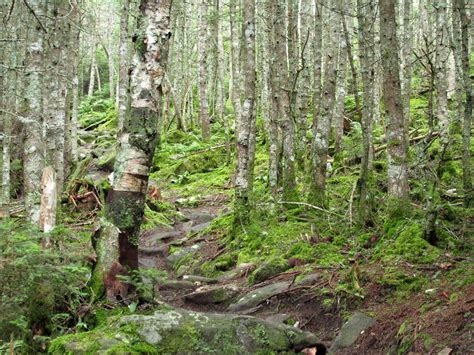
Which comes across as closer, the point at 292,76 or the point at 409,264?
the point at 409,264

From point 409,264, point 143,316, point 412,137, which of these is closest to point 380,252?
point 409,264

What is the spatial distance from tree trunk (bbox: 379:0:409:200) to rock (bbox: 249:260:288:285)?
2026mm

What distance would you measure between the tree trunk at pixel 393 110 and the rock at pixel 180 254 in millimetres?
4449

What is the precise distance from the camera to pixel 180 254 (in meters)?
9.83

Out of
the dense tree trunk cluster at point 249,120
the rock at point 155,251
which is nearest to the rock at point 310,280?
the dense tree trunk cluster at point 249,120

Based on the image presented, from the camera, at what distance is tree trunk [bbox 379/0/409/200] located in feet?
22.9

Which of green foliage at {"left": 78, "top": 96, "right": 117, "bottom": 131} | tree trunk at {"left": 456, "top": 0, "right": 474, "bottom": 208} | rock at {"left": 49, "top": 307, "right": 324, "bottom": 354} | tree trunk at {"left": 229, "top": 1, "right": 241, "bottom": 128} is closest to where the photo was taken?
rock at {"left": 49, "top": 307, "right": 324, "bottom": 354}

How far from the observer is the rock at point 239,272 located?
7.78 metres

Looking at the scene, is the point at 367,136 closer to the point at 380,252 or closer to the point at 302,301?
the point at 380,252

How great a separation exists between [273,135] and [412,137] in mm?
4357

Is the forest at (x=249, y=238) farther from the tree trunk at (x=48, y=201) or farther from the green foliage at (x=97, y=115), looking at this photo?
the green foliage at (x=97, y=115)

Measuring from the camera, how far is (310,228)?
841cm

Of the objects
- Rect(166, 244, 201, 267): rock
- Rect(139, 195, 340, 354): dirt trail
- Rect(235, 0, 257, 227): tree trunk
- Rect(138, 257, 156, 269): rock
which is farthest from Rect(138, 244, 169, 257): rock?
Rect(235, 0, 257, 227): tree trunk

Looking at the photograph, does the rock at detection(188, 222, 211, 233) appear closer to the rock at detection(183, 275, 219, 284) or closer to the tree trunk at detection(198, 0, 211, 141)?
the rock at detection(183, 275, 219, 284)
